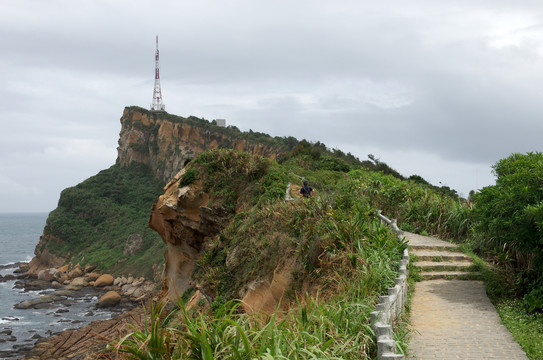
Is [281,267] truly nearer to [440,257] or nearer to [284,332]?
[440,257]

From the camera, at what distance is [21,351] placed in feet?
108

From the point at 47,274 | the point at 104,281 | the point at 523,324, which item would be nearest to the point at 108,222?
the point at 47,274

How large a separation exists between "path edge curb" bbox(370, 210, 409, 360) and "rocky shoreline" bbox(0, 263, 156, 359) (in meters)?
18.5

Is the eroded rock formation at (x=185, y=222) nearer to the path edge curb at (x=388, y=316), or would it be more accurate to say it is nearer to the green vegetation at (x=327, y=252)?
the green vegetation at (x=327, y=252)

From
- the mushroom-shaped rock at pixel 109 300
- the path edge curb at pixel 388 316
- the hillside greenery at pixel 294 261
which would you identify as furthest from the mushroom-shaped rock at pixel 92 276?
the path edge curb at pixel 388 316

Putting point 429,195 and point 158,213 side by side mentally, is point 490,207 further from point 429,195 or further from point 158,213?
point 158,213

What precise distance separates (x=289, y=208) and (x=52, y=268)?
57755 mm

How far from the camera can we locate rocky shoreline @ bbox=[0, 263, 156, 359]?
33312 mm

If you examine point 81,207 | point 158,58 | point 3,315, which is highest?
point 158,58

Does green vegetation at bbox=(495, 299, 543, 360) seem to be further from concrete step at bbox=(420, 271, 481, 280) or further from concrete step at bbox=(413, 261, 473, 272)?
concrete step at bbox=(413, 261, 473, 272)

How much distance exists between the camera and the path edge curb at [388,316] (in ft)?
21.0

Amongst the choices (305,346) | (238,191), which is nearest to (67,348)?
(238,191)

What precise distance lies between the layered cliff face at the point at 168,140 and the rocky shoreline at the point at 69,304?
23.0 m

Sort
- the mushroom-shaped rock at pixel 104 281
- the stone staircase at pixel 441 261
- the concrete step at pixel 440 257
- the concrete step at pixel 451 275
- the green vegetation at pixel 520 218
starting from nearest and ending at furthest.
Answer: the green vegetation at pixel 520 218 → the concrete step at pixel 451 275 → the stone staircase at pixel 441 261 → the concrete step at pixel 440 257 → the mushroom-shaped rock at pixel 104 281
